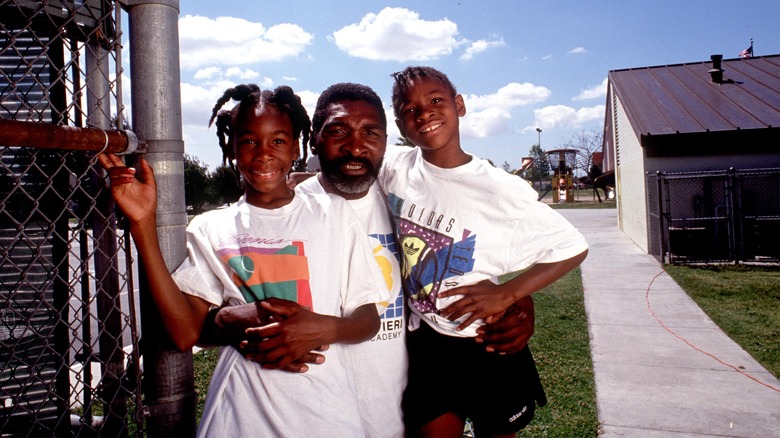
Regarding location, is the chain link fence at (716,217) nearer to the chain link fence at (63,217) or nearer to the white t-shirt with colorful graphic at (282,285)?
the white t-shirt with colorful graphic at (282,285)

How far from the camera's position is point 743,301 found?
738 centimetres

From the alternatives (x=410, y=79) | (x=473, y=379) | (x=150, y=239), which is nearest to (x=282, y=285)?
Answer: (x=150, y=239)

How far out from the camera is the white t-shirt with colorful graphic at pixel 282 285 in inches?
63.6

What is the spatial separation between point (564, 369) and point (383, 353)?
3.46m

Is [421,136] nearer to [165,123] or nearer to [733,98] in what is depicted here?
[165,123]

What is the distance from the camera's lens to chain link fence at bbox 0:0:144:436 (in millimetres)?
1624

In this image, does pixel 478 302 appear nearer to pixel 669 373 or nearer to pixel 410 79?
pixel 410 79

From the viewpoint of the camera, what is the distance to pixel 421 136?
2.32m

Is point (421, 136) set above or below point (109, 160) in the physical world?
above

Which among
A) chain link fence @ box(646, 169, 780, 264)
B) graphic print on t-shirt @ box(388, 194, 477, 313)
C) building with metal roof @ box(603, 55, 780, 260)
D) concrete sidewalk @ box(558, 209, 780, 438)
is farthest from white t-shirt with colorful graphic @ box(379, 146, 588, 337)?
building with metal roof @ box(603, 55, 780, 260)

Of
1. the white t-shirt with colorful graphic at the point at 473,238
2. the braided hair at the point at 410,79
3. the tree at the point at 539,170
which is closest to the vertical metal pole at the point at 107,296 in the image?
the white t-shirt with colorful graphic at the point at 473,238

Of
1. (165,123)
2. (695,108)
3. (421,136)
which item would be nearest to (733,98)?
(695,108)

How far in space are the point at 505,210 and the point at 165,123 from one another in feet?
4.23

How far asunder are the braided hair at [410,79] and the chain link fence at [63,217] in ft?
3.78
